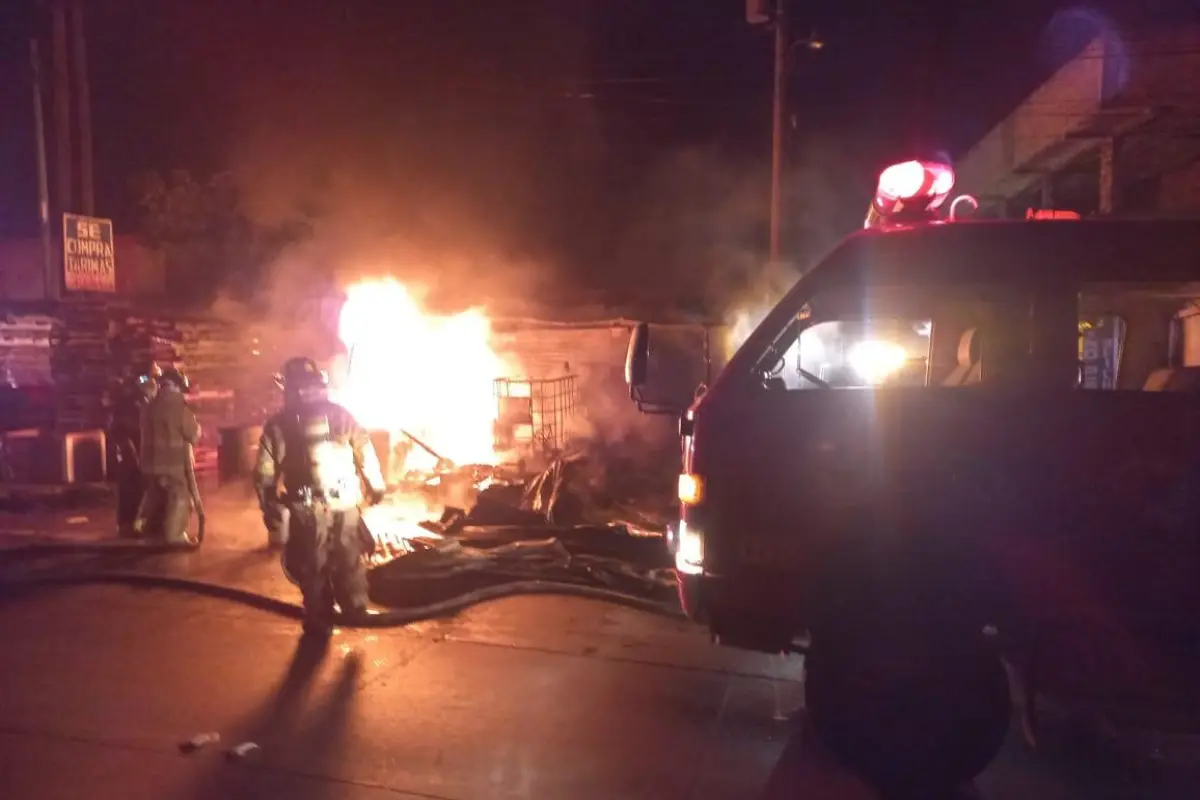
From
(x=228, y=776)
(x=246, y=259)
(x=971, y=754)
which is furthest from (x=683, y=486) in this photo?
(x=246, y=259)

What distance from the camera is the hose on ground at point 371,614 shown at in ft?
21.8

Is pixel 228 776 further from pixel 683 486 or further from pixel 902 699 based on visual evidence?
pixel 902 699

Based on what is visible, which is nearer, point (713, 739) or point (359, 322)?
point (713, 739)

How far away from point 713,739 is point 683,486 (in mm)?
1453

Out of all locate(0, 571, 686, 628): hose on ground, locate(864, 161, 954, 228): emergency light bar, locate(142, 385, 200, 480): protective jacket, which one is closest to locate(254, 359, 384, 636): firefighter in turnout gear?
locate(0, 571, 686, 628): hose on ground

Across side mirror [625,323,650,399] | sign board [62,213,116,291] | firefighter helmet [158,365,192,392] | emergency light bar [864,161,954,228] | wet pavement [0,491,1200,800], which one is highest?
sign board [62,213,116,291]

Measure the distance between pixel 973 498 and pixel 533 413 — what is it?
11167 mm

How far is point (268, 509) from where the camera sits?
656cm

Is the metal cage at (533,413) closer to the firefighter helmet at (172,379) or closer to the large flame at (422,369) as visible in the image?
the large flame at (422,369)

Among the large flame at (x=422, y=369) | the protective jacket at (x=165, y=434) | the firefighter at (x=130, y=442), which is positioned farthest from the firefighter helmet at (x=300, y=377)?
the large flame at (x=422, y=369)

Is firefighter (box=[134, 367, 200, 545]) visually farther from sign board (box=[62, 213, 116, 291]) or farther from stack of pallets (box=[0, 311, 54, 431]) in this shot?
sign board (box=[62, 213, 116, 291])

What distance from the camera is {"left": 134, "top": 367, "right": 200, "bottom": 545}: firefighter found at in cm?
887

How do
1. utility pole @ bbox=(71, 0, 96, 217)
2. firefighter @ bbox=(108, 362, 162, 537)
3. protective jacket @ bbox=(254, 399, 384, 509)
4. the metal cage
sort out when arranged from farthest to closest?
utility pole @ bbox=(71, 0, 96, 217), the metal cage, firefighter @ bbox=(108, 362, 162, 537), protective jacket @ bbox=(254, 399, 384, 509)

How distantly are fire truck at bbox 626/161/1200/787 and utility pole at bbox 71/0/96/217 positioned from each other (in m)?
14.4
